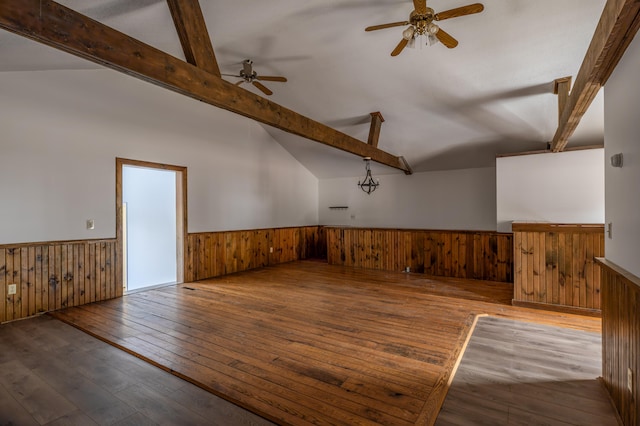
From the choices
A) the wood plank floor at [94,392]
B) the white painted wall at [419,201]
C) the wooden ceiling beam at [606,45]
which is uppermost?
the wooden ceiling beam at [606,45]

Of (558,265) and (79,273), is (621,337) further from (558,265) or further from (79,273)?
(79,273)

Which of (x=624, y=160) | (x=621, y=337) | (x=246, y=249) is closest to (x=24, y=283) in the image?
(x=246, y=249)

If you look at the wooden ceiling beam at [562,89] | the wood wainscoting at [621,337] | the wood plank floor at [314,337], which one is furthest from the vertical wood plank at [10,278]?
the wooden ceiling beam at [562,89]

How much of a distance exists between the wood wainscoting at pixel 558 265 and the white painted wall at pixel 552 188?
1406mm

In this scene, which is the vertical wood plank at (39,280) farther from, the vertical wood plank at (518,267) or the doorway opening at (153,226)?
the vertical wood plank at (518,267)

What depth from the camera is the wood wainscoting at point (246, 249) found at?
19.8ft

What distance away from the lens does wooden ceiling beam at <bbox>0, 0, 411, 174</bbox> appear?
1.78 metres

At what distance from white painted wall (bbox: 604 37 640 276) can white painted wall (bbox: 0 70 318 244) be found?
569 cm

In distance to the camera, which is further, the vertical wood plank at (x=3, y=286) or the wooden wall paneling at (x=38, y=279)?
the wooden wall paneling at (x=38, y=279)

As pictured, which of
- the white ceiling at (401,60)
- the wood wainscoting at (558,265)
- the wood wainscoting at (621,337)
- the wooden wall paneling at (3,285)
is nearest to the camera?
the wood wainscoting at (621,337)

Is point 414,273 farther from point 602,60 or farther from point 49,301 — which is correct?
point 49,301

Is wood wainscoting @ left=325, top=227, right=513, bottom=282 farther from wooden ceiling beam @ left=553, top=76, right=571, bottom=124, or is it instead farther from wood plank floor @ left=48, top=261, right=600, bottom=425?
wooden ceiling beam @ left=553, top=76, right=571, bottom=124

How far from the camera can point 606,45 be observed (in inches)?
73.7

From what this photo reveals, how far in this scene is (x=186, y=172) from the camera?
229 inches
